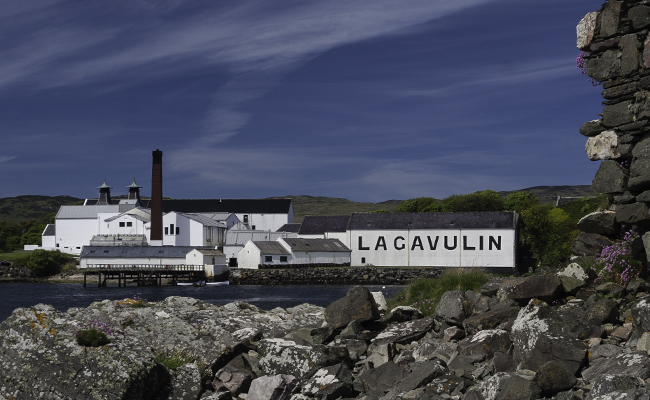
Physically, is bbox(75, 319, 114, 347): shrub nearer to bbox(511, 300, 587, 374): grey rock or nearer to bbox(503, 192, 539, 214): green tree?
bbox(511, 300, 587, 374): grey rock

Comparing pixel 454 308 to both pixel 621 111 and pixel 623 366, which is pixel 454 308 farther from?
pixel 621 111

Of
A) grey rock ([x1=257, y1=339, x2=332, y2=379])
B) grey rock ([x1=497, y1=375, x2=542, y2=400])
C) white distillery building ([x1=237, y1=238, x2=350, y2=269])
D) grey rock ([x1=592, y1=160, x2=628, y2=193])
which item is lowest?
white distillery building ([x1=237, y1=238, x2=350, y2=269])

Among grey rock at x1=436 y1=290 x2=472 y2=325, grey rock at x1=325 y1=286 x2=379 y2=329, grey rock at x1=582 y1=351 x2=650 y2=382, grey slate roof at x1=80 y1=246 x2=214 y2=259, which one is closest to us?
grey rock at x1=582 y1=351 x2=650 y2=382

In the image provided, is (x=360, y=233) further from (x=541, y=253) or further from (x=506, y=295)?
(x=506, y=295)

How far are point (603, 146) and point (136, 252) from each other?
7445 centimetres

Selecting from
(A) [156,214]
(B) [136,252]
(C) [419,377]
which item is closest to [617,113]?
(C) [419,377]

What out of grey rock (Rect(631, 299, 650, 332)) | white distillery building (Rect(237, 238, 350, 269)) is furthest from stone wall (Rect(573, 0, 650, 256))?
white distillery building (Rect(237, 238, 350, 269))

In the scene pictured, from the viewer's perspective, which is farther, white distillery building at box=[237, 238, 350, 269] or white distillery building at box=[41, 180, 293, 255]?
white distillery building at box=[41, 180, 293, 255]

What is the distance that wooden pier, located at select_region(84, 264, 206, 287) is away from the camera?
72.2 meters

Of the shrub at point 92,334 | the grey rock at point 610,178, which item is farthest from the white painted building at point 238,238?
the grey rock at point 610,178

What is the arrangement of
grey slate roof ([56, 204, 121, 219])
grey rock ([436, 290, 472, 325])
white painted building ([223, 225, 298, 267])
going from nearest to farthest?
grey rock ([436, 290, 472, 325])
white painted building ([223, 225, 298, 267])
grey slate roof ([56, 204, 121, 219])

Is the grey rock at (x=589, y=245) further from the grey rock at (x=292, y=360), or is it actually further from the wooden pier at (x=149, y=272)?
the wooden pier at (x=149, y=272)

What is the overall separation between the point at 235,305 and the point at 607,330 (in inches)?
333

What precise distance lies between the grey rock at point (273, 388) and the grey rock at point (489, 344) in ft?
8.06
